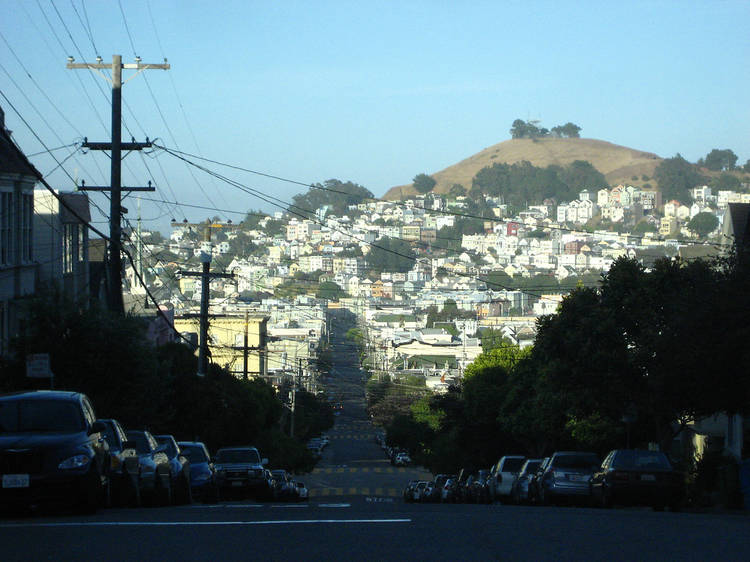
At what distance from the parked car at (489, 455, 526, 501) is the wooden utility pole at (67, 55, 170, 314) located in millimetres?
11246

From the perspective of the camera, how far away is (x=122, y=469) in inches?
677

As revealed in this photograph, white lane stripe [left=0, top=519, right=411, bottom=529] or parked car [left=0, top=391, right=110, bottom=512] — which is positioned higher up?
parked car [left=0, top=391, right=110, bottom=512]

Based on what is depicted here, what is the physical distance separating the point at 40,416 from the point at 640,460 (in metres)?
12.1

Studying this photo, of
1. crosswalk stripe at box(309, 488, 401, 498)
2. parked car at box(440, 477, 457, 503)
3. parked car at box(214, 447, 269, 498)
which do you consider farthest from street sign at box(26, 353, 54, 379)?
crosswalk stripe at box(309, 488, 401, 498)

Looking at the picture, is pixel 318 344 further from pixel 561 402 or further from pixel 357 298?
pixel 561 402

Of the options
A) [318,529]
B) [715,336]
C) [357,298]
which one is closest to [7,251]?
[715,336]

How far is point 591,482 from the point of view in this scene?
23.2m

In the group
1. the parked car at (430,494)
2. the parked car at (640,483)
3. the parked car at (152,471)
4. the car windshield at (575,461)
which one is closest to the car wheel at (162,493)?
the parked car at (152,471)

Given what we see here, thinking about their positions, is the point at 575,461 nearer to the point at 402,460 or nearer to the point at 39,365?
the point at 39,365

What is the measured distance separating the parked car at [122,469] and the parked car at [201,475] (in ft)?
22.4

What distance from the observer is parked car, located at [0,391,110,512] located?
44.8 feet

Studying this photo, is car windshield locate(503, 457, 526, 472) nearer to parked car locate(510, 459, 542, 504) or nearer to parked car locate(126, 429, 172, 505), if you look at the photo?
parked car locate(510, 459, 542, 504)

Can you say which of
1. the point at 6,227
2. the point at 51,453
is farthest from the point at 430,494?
the point at 51,453

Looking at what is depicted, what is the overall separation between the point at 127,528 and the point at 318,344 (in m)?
106
